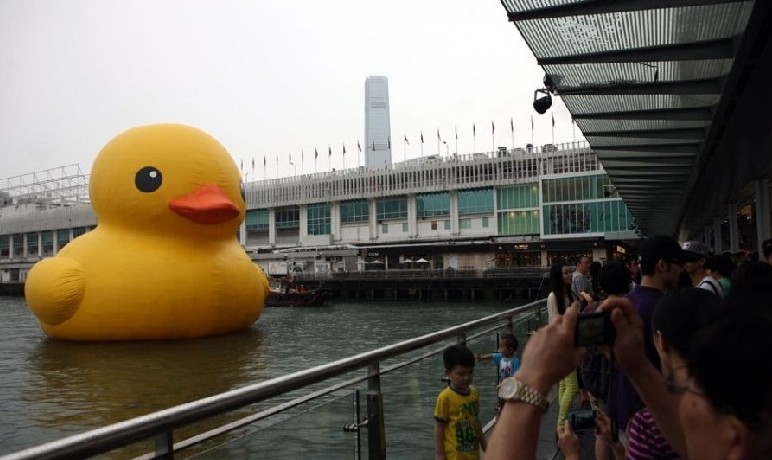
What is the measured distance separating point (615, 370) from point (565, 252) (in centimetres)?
5604

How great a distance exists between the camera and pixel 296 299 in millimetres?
42469

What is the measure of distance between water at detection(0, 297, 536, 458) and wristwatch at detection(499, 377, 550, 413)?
53.6 inches

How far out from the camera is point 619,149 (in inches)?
419

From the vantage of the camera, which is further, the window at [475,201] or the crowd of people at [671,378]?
the window at [475,201]

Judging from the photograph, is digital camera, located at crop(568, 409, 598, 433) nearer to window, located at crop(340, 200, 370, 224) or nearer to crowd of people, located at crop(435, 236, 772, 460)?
crowd of people, located at crop(435, 236, 772, 460)

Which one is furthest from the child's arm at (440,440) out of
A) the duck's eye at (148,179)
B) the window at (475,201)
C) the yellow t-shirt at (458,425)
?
the window at (475,201)

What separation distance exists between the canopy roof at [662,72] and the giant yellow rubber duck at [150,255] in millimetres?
10879

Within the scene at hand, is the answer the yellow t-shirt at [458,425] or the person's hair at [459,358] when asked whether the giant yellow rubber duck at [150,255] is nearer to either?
the person's hair at [459,358]

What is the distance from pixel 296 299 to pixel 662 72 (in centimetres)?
3677

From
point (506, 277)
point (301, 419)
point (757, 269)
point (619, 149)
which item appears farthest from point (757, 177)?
point (506, 277)

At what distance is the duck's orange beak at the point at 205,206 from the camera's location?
57.4 feet

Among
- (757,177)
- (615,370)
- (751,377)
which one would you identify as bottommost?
(615,370)

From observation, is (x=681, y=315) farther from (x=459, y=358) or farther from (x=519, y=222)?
(x=519, y=222)

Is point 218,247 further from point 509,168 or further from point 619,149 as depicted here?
point 509,168
